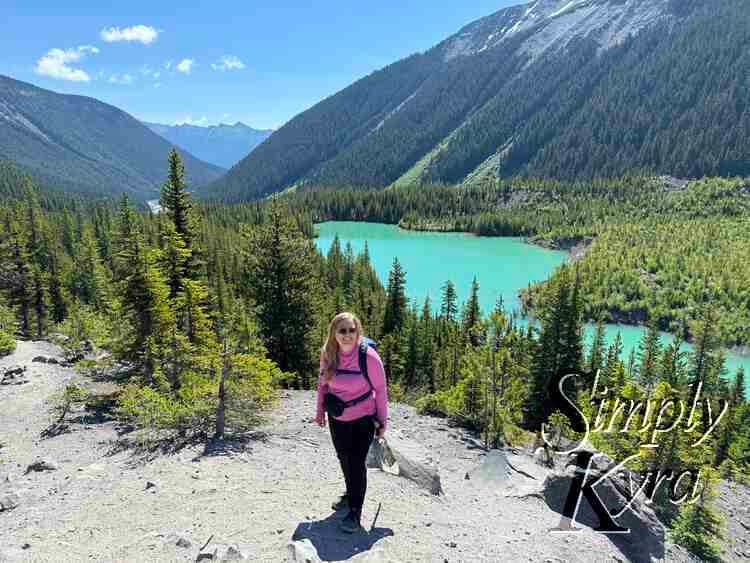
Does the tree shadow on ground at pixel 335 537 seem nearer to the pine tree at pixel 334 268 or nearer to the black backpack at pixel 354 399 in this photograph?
the black backpack at pixel 354 399

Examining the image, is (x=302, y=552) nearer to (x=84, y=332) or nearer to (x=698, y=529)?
(x=698, y=529)

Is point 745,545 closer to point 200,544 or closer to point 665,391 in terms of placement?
point 665,391

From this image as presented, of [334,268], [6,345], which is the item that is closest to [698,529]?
[6,345]

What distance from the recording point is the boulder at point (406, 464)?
11.1 m

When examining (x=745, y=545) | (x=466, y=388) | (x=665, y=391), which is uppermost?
(x=665, y=391)

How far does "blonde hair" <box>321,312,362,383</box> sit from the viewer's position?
7.18 m

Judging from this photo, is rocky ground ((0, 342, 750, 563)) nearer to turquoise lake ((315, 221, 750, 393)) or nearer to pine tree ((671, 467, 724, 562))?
pine tree ((671, 467, 724, 562))

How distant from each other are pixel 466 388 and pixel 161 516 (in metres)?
14.0

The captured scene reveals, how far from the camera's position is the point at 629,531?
36.1 feet

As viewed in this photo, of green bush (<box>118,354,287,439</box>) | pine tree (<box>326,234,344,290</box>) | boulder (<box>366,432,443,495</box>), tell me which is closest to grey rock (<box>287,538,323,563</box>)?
boulder (<box>366,432,443,495</box>)

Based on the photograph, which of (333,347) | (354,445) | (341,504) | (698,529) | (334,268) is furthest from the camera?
→ (334,268)

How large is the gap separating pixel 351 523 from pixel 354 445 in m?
1.44

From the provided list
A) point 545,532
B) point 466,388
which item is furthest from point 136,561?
point 466,388

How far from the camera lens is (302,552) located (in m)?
7.18
